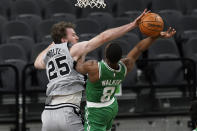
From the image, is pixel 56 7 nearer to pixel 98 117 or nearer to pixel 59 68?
pixel 59 68

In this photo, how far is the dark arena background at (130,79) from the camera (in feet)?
29.6

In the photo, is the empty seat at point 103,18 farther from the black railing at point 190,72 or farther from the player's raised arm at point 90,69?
the player's raised arm at point 90,69

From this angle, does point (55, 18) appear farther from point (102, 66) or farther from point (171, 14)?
point (102, 66)

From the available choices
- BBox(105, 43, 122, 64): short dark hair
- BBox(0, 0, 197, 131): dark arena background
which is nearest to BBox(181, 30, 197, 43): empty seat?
BBox(0, 0, 197, 131): dark arena background

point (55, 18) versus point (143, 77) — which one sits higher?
point (55, 18)

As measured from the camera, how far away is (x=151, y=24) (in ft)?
20.1

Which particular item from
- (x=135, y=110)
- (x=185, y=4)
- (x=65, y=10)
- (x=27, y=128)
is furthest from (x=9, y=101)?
(x=185, y=4)

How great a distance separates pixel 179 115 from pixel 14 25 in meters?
4.19

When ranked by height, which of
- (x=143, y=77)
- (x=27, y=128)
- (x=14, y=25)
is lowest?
(x=27, y=128)

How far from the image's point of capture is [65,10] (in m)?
12.3

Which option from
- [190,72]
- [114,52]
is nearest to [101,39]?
[114,52]

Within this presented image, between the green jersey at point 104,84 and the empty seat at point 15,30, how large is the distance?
5076 mm

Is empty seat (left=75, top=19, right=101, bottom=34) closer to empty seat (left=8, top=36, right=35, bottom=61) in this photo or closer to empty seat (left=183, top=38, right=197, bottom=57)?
empty seat (left=8, top=36, right=35, bottom=61)

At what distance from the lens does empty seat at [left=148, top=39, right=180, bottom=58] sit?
10.4 m
